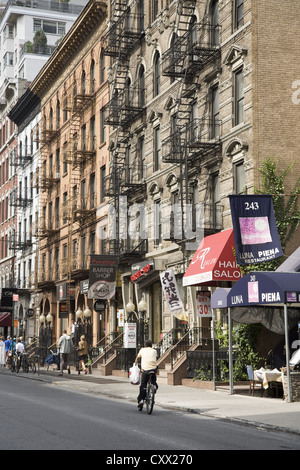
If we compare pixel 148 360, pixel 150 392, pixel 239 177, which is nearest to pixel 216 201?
pixel 239 177

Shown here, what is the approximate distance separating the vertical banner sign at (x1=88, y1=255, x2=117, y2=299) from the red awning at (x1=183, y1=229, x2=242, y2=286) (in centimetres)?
993

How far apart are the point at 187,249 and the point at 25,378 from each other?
10.1 meters

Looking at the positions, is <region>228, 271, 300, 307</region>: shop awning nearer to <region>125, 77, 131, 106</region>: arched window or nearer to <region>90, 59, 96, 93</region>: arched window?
<region>125, 77, 131, 106</region>: arched window

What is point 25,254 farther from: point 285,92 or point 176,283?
point 285,92

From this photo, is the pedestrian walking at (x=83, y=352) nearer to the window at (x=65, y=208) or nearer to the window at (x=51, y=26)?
the window at (x=65, y=208)

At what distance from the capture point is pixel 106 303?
4112 cm

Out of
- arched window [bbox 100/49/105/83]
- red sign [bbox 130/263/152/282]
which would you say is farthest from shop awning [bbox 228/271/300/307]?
arched window [bbox 100/49/105/83]

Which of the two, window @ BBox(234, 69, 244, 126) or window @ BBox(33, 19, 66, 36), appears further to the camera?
window @ BBox(33, 19, 66, 36)

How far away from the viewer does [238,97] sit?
27828 millimetres

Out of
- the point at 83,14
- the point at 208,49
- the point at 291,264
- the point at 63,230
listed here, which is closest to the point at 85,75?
the point at 83,14

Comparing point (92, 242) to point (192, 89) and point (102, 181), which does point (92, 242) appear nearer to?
point (102, 181)

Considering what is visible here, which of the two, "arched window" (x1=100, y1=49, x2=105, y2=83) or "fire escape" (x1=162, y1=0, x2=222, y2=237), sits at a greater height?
"arched window" (x1=100, y1=49, x2=105, y2=83)

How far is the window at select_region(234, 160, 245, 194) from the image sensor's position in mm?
27234

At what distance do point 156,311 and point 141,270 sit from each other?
6.96 ft
